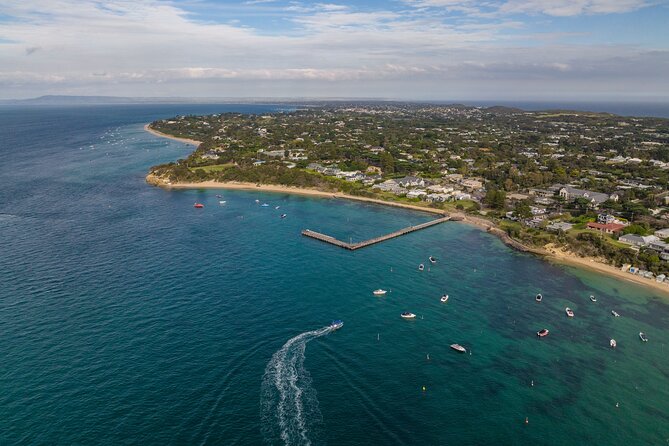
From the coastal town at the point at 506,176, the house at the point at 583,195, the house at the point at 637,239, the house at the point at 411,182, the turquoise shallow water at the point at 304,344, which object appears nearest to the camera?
the turquoise shallow water at the point at 304,344

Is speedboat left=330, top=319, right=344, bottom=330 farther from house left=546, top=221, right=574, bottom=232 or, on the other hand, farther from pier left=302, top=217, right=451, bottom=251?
house left=546, top=221, right=574, bottom=232

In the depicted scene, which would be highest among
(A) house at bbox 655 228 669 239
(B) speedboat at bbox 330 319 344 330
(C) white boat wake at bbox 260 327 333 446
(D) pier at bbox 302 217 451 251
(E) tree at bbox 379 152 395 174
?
(E) tree at bbox 379 152 395 174

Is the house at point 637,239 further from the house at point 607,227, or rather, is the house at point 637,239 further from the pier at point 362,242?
the pier at point 362,242

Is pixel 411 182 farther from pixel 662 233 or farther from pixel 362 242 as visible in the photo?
pixel 662 233

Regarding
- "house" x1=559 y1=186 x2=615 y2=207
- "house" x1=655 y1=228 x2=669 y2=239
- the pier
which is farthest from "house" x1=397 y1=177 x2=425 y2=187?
"house" x1=655 y1=228 x2=669 y2=239

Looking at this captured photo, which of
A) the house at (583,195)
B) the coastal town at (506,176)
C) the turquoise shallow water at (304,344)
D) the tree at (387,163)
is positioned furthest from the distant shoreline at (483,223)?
the house at (583,195)

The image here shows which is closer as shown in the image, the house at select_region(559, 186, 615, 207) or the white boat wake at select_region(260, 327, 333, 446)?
the white boat wake at select_region(260, 327, 333, 446)

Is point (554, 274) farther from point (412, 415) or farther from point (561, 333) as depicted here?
point (412, 415)
